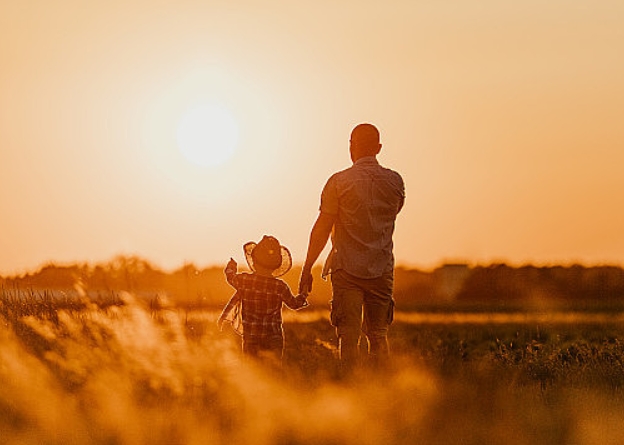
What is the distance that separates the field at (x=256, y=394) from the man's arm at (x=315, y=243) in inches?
26.4

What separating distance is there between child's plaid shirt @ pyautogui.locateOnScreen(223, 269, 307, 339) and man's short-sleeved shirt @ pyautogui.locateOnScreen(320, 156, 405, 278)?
21.6 inches

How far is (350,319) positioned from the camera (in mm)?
11695

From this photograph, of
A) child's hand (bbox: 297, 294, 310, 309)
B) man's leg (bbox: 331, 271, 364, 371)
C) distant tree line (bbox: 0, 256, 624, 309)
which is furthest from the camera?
distant tree line (bbox: 0, 256, 624, 309)

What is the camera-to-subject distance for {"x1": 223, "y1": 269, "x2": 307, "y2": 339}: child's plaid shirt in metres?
12.2

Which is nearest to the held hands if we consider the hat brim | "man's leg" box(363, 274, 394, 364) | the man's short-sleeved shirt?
the hat brim

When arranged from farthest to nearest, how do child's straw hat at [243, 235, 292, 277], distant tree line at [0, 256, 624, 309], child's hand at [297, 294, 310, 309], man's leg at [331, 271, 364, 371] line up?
distant tree line at [0, 256, 624, 309]
child's straw hat at [243, 235, 292, 277]
child's hand at [297, 294, 310, 309]
man's leg at [331, 271, 364, 371]

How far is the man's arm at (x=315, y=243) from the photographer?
1174 centimetres

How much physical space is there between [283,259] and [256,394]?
3.60 meters

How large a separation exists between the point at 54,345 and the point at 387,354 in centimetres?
294

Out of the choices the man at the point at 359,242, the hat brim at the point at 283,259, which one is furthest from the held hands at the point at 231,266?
the man at the point at 359,242

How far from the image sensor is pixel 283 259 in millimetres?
12406

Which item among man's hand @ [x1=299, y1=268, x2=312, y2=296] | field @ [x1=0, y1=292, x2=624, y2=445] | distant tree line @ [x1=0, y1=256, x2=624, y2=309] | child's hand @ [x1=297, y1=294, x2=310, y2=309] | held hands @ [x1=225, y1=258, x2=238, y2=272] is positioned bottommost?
distant tree line @ [x1=0, y1=256, x2=624, y2=309]

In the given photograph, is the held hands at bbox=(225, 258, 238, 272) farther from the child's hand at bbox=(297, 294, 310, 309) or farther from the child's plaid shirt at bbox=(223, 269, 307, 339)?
the child's hand at bbox=(297, 294, 310, 309)

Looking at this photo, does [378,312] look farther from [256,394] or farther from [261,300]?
[256,394]
